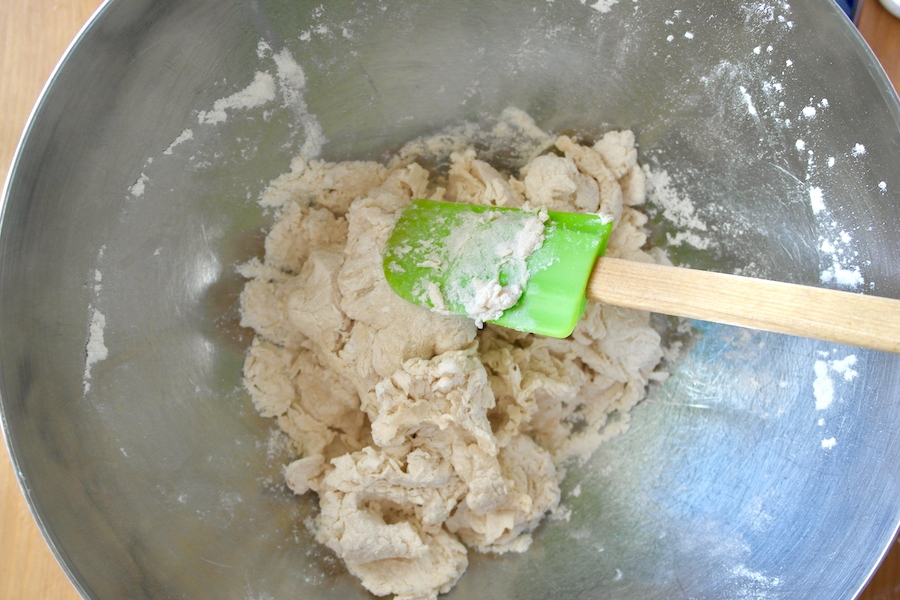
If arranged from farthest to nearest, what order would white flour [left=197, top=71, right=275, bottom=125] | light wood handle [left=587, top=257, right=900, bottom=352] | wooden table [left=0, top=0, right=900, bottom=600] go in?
wooden table [left=0, top=0, right=900, bottom=600] → white flour [left=197, top=71, right=275, bottom=125] → light wood handle [left=587, top=257, right=900, bottom=352]

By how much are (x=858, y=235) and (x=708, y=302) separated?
0.55m

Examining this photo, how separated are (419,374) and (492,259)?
0.35 meters

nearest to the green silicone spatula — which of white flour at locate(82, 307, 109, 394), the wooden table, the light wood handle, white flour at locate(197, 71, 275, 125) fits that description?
the light wood handle

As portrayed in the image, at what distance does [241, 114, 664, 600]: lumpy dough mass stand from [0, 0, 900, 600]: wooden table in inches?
27.7

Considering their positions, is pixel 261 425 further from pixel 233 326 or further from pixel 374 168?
pixel 374 168

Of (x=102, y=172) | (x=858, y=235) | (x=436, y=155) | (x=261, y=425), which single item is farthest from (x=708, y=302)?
(x=102, y=172)

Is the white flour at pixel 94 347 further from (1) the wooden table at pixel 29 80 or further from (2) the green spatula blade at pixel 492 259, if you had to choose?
(2) the green spatula blade at pixel 492 259

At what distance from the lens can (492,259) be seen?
1556 millimetres

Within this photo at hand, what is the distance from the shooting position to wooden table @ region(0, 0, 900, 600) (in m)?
1.69

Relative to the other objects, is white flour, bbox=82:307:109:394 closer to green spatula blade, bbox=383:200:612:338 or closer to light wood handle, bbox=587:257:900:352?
green spatula blade, bbox=383:200:612:338

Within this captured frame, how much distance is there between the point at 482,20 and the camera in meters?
1.65

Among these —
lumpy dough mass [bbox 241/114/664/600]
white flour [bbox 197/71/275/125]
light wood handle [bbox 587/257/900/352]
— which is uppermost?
white flour [bbox 197/71/275/125]

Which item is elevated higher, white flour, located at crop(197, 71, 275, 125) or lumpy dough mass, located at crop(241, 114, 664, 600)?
white flour, located at crop(197, 71, 275, 125)

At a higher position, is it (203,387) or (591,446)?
(203,387)
